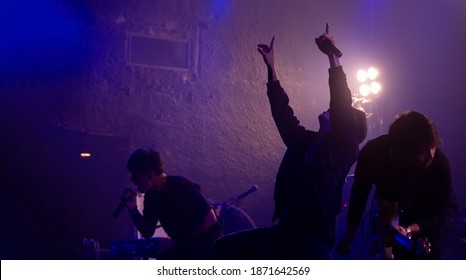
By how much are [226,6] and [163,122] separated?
2.01 metres

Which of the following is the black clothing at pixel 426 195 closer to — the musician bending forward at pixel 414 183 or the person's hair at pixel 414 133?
the musician bending forward at pixel 414 183

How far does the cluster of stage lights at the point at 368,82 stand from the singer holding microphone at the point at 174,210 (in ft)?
15.3

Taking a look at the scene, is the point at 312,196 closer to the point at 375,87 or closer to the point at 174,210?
the point at 174,210

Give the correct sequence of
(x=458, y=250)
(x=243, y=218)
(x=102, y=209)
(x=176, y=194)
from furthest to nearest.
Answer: (x=102, y=209) < (x=243, y=218) < (x=458, y=250) < (x=176, y=194)

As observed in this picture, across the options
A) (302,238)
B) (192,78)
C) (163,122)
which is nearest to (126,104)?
(163,122)

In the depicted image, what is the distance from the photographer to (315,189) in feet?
8.96

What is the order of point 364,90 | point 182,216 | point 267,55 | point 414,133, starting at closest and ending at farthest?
point 414,133, point 267,55, point 182,216, point 364,90

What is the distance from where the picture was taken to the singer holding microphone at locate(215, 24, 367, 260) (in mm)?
2707

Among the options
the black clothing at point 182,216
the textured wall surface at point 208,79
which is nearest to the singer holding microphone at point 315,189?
the black clothing at point 182,216

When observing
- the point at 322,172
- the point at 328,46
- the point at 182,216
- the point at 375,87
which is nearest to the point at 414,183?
the point at 322,172

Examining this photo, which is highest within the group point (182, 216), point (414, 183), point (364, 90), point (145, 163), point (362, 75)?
point (362, 75)

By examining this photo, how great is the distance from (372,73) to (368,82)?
0.22 metres

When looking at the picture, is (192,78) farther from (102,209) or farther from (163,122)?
(102,209)
